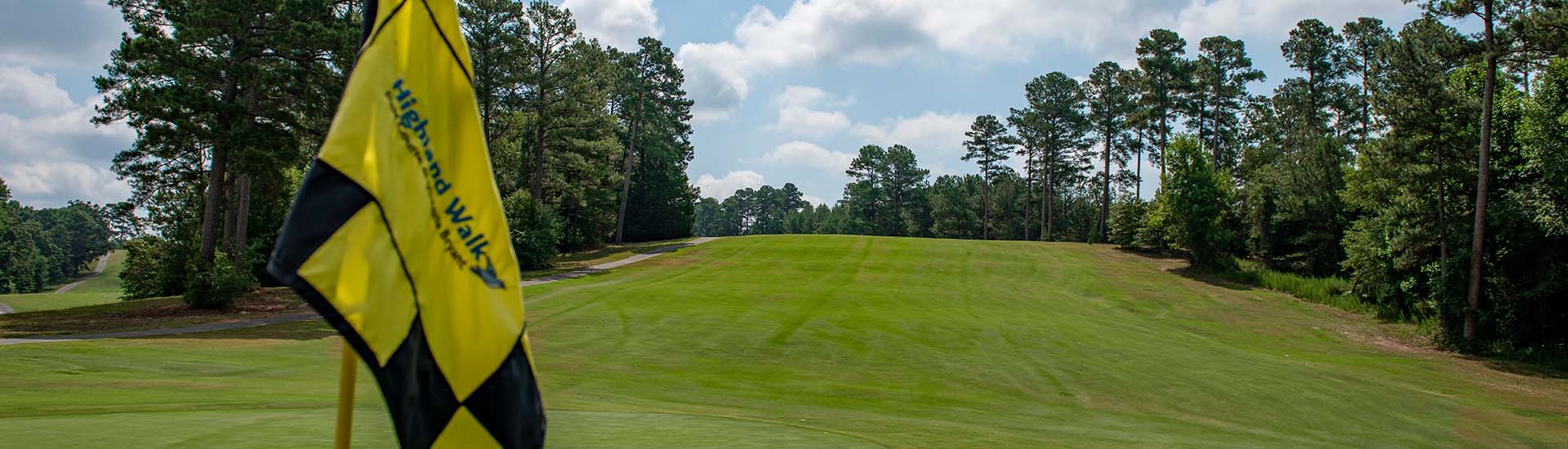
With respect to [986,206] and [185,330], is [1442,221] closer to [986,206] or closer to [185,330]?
[185,330]

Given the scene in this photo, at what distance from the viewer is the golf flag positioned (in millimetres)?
2334

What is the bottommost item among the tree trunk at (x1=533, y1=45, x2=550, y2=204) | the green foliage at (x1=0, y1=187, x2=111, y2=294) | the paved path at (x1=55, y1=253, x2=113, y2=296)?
the paved path at (x1=55, y1=253, x2=113, y2=296)

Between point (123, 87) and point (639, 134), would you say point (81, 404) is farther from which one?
point (639, 134)

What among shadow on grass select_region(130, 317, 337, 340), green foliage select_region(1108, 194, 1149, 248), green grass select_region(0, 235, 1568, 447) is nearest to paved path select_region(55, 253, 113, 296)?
shadow on grass select_region(130, 317, 337, 340)

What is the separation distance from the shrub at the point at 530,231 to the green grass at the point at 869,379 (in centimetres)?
698

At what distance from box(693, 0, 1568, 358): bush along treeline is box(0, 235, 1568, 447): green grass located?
9.49ft

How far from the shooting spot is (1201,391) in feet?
55.6

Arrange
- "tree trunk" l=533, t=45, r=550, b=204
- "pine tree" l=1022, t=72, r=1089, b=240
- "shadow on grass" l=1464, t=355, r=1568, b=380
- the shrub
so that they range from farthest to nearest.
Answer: "pine tree" l=1022, t=72, r=1089, b=240, "tree trunk" l=533, t=45, r=550, b=204, the shrub, "shadow on grass" l=1464, t=355, r=1568, b=380

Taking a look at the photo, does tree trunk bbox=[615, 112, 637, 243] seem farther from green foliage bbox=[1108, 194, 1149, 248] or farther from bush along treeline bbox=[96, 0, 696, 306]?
green foliage bbox=[1108, 194, 1149, 248]

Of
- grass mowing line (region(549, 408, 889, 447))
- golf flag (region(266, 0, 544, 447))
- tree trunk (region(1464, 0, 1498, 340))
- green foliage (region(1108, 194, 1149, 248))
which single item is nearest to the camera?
golf flag (region(266, 0, 544, 447))

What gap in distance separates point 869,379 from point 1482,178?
21.4 meters

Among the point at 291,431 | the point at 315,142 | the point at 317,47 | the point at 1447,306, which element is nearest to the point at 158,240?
the point at 315,142

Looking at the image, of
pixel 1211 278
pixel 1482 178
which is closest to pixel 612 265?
pixel 1211 278

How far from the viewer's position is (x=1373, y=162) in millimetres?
29516
